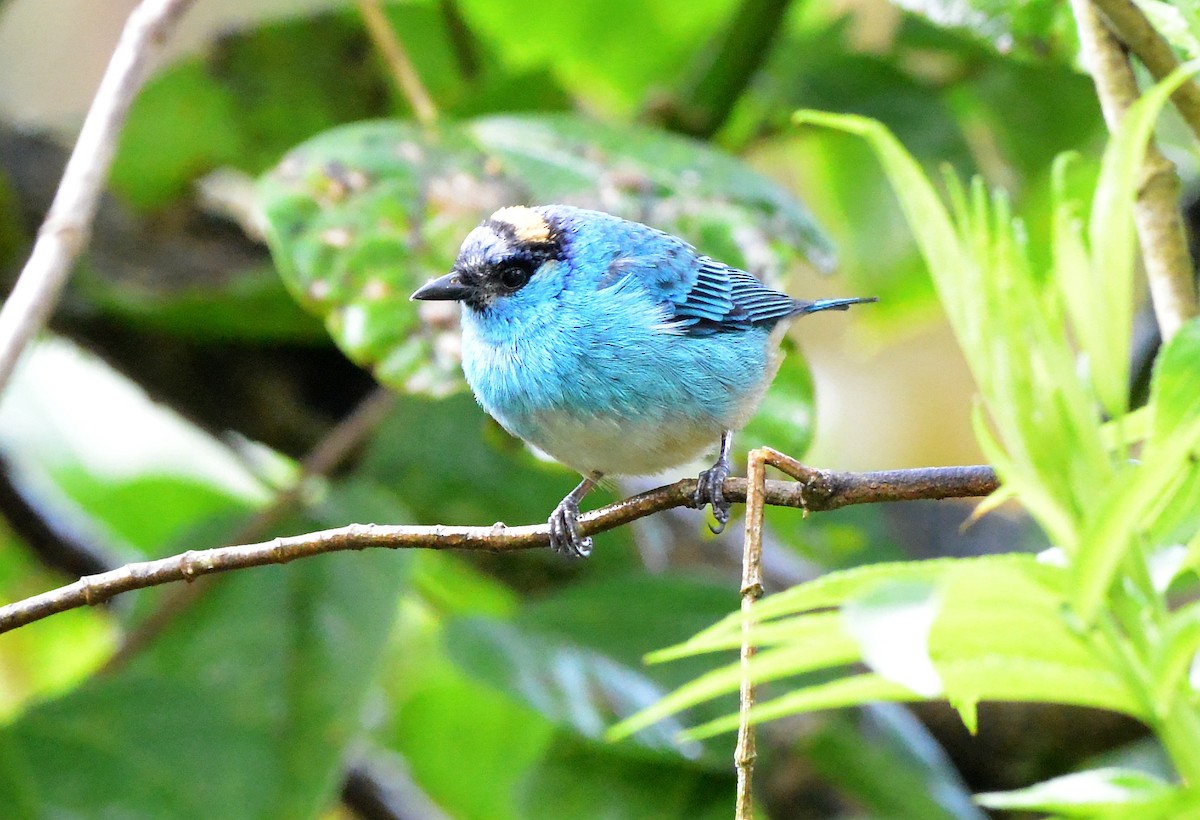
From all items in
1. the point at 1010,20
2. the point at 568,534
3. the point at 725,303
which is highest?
the point at 1010,20

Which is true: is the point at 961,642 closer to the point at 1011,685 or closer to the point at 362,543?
the point at 1011,685

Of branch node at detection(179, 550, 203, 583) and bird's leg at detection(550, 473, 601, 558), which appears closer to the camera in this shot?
branch node at detection(179, 550, 203, 583)

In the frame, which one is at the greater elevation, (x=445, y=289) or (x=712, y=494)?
(x=445, y=289)

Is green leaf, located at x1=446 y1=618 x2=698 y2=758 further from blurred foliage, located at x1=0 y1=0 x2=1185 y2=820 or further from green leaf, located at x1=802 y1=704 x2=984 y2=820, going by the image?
green leaf, located at x1=802 y1=704 x2=984 y2=820

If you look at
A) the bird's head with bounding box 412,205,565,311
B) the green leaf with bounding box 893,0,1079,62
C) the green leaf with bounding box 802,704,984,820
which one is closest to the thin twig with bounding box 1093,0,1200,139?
the green leaf with bounding box 893,0,1079,62

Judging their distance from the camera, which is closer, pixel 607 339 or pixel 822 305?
pixel 607 339

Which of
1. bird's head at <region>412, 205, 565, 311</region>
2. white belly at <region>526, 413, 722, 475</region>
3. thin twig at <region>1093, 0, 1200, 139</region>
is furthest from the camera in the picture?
bird's head at <region>412, 205, 565, 311</region>

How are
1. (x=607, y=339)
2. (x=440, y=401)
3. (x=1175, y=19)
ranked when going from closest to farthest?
(x=1175, y=19) < (x=607, y=339) < (x=440, y=401)

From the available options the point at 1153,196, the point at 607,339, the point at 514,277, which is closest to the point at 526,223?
the point at 514,277
